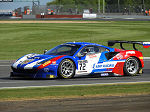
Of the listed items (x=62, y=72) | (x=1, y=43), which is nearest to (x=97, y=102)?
(x=62, y=72)

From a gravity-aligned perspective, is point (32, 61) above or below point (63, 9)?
below

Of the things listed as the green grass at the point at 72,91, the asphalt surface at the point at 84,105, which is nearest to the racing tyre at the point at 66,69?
the green grass at the point at 72,91

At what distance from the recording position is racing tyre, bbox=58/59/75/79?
13.2 metres

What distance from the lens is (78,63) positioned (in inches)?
535

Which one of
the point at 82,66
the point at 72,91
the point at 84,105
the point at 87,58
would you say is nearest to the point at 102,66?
the point at 87,58

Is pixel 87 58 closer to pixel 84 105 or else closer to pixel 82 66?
pixel 82 66

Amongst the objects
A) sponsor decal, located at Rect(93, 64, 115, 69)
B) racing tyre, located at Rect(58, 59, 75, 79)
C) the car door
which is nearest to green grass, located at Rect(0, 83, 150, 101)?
racing tyre, located at Rect(58, 59, 75, 79)

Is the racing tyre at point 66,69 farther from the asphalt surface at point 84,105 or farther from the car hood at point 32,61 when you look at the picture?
the asphalt surface at point 84,105

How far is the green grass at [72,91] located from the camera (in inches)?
375

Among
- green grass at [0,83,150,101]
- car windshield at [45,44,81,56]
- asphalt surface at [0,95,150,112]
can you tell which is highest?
car windshield at [45,44,81,56]

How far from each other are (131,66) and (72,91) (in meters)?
Result: 4.71

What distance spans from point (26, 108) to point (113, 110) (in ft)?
5.28

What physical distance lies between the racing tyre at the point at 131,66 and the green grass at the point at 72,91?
9.34 feet

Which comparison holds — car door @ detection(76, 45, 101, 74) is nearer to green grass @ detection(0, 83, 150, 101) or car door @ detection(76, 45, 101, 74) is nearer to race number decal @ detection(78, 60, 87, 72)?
race number decal @ detection(78, 60, 87, 72)
